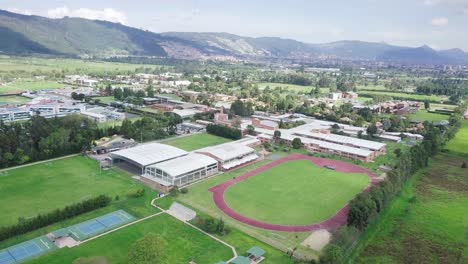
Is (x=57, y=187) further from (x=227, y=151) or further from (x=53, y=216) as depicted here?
(x=227, y=151)

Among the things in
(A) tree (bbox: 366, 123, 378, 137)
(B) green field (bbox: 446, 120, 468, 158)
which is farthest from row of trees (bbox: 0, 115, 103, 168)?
(B) green field (bbox: 446, 120, 468, 158)

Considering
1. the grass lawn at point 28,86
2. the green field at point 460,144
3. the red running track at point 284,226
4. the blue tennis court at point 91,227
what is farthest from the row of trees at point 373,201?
the grass lawn at point 28,86

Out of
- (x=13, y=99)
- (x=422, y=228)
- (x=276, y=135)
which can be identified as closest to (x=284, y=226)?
(x=422, y=228)

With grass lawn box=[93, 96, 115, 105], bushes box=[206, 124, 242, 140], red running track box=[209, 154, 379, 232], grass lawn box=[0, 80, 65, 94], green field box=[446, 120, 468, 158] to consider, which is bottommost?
grass lawn box=[0, 80, 65, 94]

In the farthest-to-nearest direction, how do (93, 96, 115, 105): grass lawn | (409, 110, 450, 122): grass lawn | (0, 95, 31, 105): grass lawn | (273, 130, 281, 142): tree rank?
1. (93, 96, 115, 105): grass lawn
2. (0, 95, 31, 105): grass lawn
3. (409, 110, 450, 122): grass lawn
4. (273, 130, 281, 142): tree

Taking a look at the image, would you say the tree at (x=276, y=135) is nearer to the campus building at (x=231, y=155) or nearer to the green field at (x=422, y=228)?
the campus building at (x=231, y=155)

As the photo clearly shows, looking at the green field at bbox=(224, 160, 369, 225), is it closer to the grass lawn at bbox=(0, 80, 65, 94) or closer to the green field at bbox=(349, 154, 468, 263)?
the green field at bbox=(349, 154, 468, 263)
